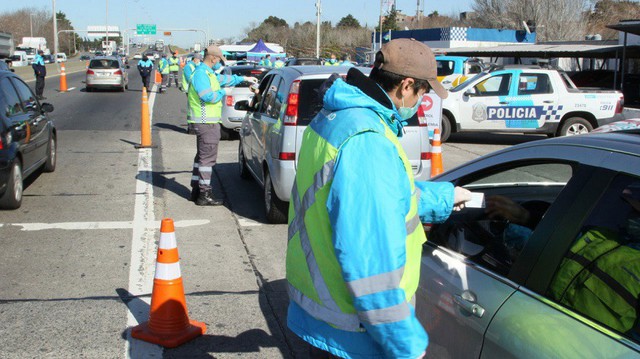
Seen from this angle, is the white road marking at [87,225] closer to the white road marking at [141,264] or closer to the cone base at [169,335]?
the white road marking at [141,264]

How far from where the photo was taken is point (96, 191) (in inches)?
368

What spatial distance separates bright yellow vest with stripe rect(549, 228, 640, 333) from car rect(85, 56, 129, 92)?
3010cm

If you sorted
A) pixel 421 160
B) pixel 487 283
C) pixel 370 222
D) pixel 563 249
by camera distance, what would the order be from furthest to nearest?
1. pixel 421 160
2. pixel 487 283
3. pixel 563 249
4. pixel 370 222

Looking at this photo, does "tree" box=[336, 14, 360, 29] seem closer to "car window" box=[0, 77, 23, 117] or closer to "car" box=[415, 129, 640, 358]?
"car window" box=[0, 77, 23, 117]

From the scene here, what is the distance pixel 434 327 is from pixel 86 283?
362cm

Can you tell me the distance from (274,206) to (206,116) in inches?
62.0

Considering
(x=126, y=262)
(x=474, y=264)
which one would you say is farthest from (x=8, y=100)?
(x=474, y=264)

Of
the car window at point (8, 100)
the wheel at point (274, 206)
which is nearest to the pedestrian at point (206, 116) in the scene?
the wheel at point (274, 206)

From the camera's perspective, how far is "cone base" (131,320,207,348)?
436 cm

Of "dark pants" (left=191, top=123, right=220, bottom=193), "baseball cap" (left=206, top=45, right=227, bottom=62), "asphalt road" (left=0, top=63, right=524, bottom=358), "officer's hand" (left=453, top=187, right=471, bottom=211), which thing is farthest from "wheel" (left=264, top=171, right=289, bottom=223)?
"officer's hand" (left=453, top=187, right=471, bottom=211)

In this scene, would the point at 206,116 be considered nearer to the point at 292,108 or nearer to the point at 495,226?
the point at 292,108

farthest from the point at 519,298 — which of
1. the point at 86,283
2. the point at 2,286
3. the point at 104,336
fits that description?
the point at 2,286

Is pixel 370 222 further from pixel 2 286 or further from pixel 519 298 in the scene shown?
pixel 2 286

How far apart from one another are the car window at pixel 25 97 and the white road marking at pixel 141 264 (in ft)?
5.92
